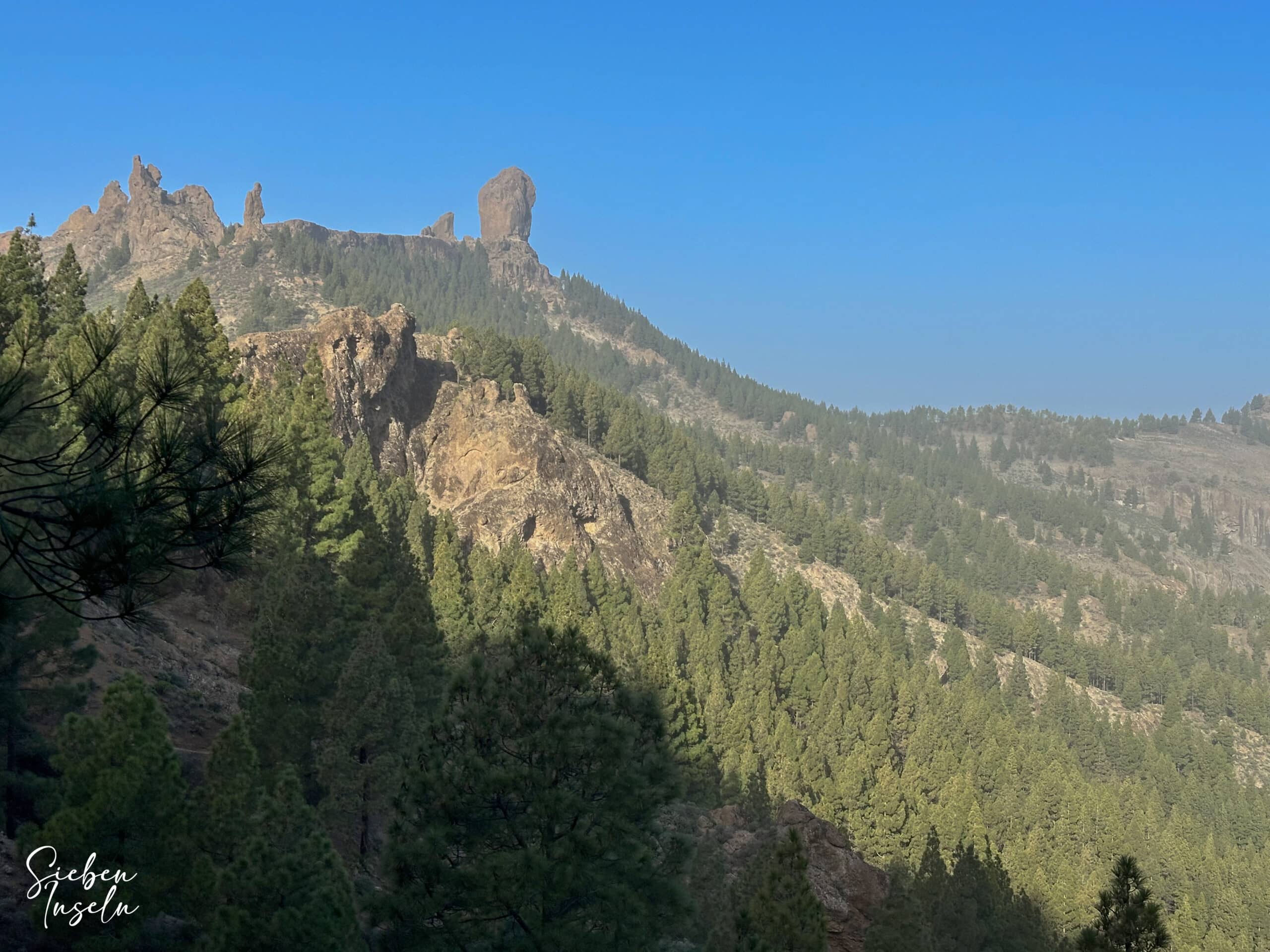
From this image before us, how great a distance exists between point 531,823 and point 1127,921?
1204 cm

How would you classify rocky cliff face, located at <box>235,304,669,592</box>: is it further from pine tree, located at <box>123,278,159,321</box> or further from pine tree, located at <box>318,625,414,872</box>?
pine tree, located at <box>318,625,414,872</box>

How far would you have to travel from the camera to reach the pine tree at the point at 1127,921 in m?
18.6

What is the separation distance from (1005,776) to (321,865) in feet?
230

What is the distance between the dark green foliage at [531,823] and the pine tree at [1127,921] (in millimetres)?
8713

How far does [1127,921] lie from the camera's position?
18.8 meters

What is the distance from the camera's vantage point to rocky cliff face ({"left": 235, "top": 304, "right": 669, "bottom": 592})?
96688 millimetres

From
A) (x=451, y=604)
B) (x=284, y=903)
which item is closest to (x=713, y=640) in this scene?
(x=451, y=604)

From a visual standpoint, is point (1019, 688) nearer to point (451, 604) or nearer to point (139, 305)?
point (451, 604)

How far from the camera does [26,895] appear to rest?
19844 millimetres

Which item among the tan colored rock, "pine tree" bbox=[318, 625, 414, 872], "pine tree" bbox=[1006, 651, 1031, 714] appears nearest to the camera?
"pine tree" bbox=[318, 625, 414, 872]

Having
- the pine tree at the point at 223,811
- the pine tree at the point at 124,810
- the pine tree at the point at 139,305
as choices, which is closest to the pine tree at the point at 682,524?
the pine tree at the point at 139,305

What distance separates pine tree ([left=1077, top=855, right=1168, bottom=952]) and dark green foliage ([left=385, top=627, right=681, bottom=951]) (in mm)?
8713

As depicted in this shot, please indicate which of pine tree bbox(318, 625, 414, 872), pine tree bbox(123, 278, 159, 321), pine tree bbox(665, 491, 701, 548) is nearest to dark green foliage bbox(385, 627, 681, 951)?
pine tree bbox(318, 625, 414, 872)

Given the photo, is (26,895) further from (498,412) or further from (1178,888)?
(498,412)
